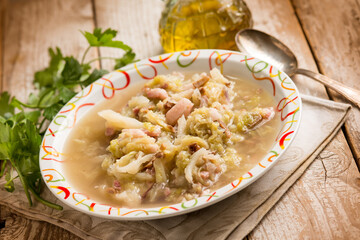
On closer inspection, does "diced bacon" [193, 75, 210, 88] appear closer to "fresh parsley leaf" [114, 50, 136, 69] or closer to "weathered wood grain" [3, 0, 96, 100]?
"fresh parsley leaf" [114, 50, 136, 69]

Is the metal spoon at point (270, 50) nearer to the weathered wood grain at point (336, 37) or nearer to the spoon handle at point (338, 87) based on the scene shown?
the spoon handle at point (338, 87)

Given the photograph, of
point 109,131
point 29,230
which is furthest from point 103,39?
point 29,230

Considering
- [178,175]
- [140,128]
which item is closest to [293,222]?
[178,175]

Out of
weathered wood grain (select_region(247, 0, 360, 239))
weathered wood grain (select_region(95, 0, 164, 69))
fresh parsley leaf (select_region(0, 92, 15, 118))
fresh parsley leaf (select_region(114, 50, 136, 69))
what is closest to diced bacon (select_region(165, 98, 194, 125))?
weathered wood grain (select_region(247, 0, 360, 239))

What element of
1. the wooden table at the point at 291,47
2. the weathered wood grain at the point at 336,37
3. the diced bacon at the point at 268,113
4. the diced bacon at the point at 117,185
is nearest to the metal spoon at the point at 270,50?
the wooden table at the point at 291,47

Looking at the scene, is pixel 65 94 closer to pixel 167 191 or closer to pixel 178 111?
pixel 178 111
